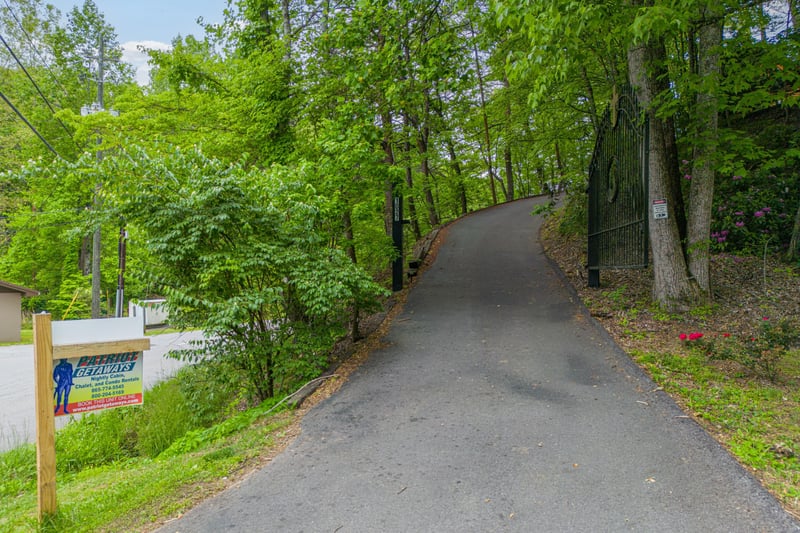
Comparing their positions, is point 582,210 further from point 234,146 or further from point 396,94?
point 234,146

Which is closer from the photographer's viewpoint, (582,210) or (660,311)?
(660,311)

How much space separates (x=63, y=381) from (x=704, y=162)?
26.8 ft

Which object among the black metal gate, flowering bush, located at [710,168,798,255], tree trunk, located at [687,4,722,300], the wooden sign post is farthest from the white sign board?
the wooden sign post

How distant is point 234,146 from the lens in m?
9.73

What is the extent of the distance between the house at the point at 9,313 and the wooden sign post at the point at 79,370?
21822 mm

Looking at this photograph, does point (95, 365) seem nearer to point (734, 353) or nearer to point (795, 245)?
point (734, 353)

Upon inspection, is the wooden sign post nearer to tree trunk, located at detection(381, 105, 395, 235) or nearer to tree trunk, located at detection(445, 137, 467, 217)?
tree trunk, located at detection(381, 105, 395, 235)

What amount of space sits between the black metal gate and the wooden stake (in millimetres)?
6856

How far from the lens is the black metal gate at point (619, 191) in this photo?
22.4 feet

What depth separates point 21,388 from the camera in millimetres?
8844

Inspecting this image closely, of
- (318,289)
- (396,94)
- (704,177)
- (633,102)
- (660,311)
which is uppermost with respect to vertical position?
(396,94)

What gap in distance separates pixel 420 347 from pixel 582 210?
738 centimetres

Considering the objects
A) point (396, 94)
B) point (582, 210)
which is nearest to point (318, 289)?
point (396, 94)

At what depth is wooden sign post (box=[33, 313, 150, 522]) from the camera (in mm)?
3193
